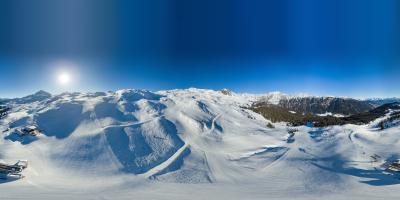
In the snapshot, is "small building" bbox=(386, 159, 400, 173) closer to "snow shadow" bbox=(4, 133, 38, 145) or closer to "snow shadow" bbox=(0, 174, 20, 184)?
"snow shadow" bbox=(0, 174, 20, 184)

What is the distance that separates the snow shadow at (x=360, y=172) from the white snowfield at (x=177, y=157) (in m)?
0.06

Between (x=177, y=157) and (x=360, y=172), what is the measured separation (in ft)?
48.2

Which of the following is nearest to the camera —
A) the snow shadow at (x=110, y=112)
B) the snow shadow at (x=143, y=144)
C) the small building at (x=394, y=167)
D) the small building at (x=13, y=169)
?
the small building at (x=13, y=169)

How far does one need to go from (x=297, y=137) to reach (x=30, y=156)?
2744 centimetres

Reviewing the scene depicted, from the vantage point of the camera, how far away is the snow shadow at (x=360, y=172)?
20597 millimetres

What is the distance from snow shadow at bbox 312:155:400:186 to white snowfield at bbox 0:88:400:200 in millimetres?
64

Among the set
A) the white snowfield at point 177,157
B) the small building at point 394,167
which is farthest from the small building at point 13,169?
the small building at point 394,167

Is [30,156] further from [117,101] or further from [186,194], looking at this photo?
[117,101]

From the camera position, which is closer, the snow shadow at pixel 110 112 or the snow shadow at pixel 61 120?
the snow shadow at pixel 61 120

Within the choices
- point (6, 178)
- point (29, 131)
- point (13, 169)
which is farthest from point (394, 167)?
point (29, 131)

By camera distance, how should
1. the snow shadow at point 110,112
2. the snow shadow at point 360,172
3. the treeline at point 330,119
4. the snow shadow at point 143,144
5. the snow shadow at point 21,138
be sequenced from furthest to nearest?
the treeline at point 330,119
the snow shadow at point 110,112
the snow shadow at point 21,138
the snow shadow at point 143,144
the snow shadow at point 360,172

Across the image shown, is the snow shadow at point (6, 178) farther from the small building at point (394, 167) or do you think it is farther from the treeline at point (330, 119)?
the treeline at point (330, 119)

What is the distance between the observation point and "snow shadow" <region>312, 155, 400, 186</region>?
67.6 ft

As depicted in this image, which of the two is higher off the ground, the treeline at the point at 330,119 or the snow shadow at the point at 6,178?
the treeline at the point at 330,119
